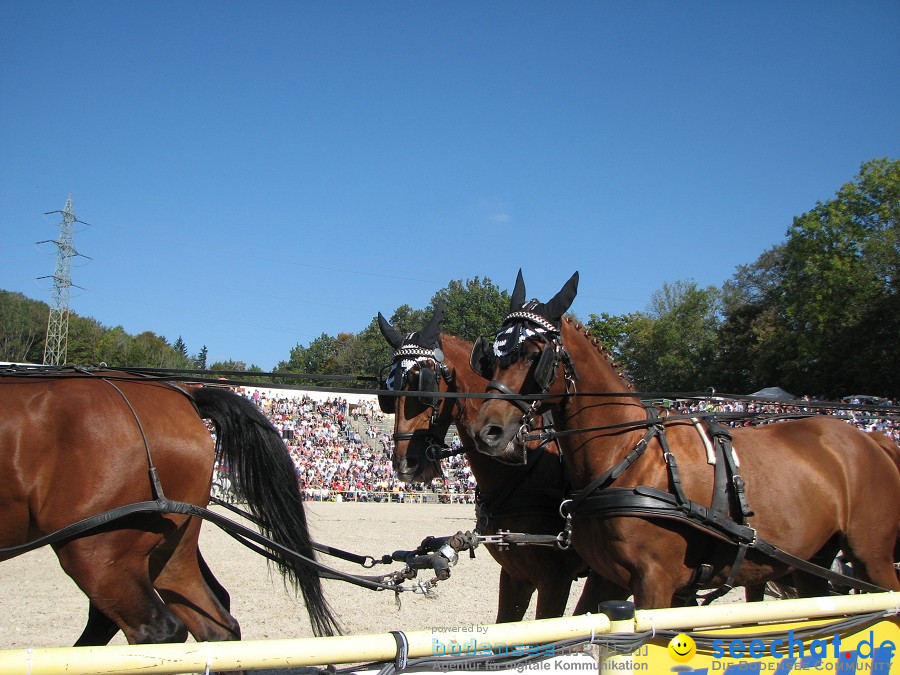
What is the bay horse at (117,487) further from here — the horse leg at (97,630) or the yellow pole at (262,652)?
the yellow pole at (262,652)

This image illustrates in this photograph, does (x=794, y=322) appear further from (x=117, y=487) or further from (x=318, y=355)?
(x=318, y=355)

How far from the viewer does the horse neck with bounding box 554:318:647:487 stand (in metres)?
3.92

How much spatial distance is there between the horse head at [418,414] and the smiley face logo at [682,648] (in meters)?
2.63

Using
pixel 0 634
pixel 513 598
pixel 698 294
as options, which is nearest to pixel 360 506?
pixel 0 634

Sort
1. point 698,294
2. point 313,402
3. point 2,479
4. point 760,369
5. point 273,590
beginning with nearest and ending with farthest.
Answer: point 2,479
point 273,590
point 313,402
point 760,369
point 698,294

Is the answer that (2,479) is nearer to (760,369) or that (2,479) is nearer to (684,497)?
(684,497)

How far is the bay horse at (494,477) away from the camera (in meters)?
4.46

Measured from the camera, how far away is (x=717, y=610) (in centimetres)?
264

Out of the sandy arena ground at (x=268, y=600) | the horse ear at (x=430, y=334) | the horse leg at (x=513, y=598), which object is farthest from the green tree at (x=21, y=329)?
the horse leg at (x=513, y=598)

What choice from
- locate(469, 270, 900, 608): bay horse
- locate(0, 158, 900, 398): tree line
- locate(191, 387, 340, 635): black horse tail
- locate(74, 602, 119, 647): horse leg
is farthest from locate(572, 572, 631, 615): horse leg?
locate(0, 158, 900, 398): tree line

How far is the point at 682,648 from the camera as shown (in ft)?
8.38

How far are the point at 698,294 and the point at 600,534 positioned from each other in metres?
56.5

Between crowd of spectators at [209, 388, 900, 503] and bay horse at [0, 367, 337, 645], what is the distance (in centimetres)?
1403

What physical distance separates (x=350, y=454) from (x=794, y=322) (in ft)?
81.8
